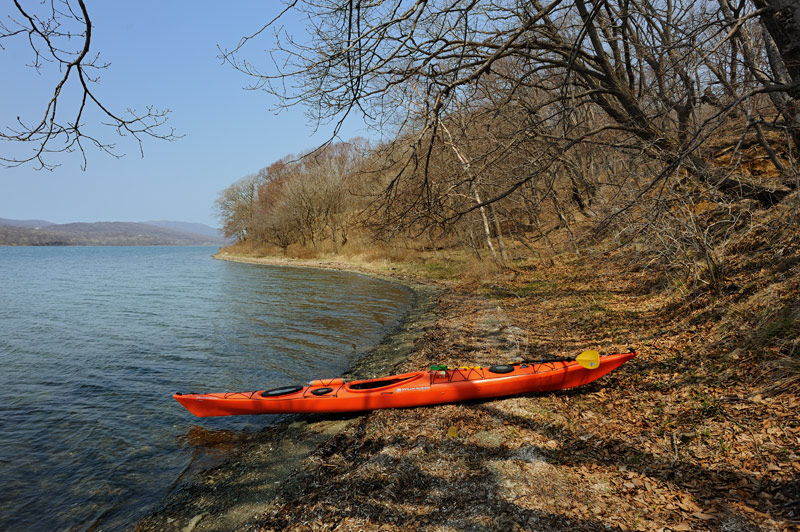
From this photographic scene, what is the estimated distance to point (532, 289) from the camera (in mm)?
12312

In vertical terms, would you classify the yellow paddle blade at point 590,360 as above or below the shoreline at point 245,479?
above

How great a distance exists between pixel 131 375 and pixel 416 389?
6.83m

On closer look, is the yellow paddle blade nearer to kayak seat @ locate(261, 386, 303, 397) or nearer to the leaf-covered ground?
the leaf-covered ground

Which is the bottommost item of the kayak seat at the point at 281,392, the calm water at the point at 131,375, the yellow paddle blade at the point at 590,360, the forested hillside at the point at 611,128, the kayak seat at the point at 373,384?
the calm water at the point at 131,375

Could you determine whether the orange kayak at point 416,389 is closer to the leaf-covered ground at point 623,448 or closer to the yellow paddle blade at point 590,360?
the yellow paddle blade at point 590,360

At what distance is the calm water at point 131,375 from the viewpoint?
480cm

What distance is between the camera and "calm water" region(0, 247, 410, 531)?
4.80m

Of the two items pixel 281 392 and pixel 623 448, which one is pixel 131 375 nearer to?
pixel 281 392

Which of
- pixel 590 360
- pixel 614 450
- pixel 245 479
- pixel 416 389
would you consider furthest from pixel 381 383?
pixel 614 450

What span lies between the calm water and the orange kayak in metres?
0.46

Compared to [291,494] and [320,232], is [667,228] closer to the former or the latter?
[291,494]

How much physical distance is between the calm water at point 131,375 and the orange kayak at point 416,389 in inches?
17.9

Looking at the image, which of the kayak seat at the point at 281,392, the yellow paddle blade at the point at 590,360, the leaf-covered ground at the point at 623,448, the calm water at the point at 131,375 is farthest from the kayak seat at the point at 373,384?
the yellow paddle blade at the point at 590,360

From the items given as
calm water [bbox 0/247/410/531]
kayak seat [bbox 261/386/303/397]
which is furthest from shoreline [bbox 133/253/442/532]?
kayak seat [bbox 261/386/303/397]
